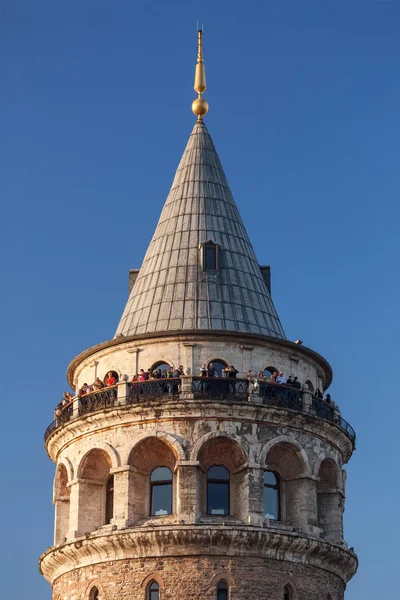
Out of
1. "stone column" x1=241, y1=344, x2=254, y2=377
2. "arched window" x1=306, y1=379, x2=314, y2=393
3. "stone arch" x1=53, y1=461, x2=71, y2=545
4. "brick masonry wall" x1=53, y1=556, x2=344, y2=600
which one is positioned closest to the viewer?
"brick masonry wall" x1=53, y1=556, x2=344, y2=600

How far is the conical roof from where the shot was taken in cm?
5350

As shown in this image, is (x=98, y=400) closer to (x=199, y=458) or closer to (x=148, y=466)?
(x=148, y=466)

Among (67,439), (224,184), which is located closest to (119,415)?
(67,439)

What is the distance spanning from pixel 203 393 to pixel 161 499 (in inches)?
152

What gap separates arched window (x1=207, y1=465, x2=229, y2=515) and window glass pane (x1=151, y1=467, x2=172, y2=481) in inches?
53.7

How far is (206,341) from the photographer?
52.0 metres

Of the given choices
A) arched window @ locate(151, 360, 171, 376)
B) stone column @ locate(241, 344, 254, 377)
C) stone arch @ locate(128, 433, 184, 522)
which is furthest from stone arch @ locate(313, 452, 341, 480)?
arched window @ locate(151, 360, 171, 376)

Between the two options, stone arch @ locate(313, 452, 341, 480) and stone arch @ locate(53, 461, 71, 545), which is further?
stone arch @ locate(53, 461, 71, 545)

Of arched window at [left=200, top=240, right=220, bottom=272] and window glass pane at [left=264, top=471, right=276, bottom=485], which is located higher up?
arched window at [left=200, top=240, right=220, bottom=272]

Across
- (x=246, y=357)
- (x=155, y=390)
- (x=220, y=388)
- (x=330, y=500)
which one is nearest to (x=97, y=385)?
(x=155, y=390)

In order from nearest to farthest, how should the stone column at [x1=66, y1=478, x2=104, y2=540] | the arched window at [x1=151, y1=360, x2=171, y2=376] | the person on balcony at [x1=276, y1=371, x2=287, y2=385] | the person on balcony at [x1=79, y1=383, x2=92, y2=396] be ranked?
the stone column at [x1=66, y1=478, x2=104, y2=540] < the person on balcony at [x1=276, y1=371, x2=287, y2=385] < the arched window at [x1=151, y1=360, x2=171, y2=376] < the person on balcony at [x1=79, y1=383, x2=92, y2=396]

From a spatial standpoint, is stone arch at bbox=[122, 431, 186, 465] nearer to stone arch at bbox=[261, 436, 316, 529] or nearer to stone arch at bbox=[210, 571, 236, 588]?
stone arch at bbox=[261, 436, 316, 529]

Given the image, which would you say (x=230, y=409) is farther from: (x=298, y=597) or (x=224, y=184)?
(x=224, y=184)

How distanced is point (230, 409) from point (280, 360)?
3551 mm
